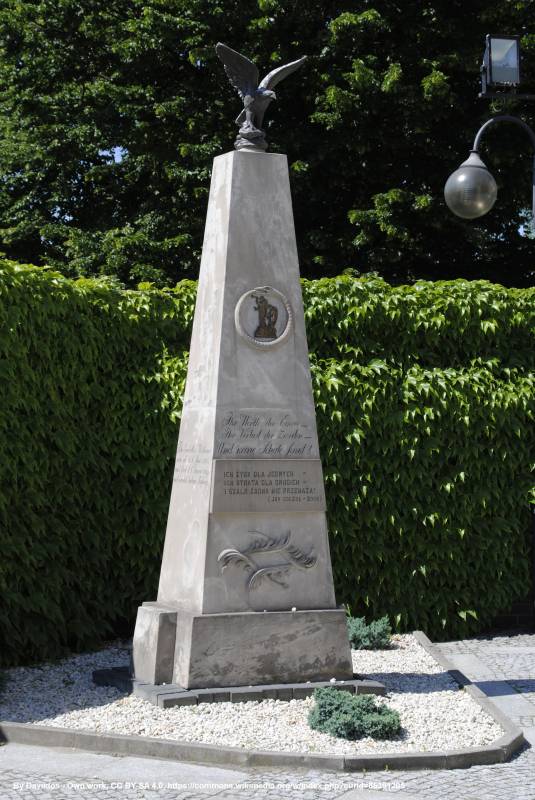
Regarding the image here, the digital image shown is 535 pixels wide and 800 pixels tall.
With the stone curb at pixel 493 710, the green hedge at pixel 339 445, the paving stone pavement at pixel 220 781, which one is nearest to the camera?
the paving stone pavement at pixel 220 781

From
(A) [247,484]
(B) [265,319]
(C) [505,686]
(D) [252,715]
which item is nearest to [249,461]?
(A) [247,484]

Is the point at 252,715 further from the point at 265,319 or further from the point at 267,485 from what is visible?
the point at 265,319

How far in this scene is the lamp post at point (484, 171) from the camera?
30.4 feet

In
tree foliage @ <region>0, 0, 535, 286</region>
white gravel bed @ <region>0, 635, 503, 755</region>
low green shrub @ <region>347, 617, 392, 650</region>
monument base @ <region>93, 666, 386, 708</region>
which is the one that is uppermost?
tree foliage @ <region>0, 0, 535, 286</region>

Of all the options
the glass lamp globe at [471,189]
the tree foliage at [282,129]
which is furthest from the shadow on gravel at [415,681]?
the tree foliage at [282,129]

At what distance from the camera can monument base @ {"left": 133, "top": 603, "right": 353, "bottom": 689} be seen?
7562 mm

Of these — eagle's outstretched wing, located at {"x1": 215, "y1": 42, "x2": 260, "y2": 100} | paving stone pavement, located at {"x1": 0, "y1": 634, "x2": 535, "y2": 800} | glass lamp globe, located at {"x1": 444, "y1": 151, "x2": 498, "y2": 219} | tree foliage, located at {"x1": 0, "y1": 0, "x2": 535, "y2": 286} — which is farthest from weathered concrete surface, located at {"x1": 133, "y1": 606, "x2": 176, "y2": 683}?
tree foliage, located at {"x1": 0, "y1": 0, "x2": 535, "y2": 286}

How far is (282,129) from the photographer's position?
54.1ft

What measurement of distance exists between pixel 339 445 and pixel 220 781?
516 cm

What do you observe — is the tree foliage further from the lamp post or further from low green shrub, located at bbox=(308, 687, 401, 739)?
low green shrub, located at bbox=(308, 687, 401, 739)

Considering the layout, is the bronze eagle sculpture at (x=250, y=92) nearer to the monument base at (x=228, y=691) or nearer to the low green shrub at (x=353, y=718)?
the monument base at (x=228, y=691)

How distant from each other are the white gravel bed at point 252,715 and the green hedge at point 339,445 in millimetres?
1339

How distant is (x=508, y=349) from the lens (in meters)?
11.4

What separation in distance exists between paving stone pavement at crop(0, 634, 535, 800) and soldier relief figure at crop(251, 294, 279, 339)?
11.1 feet
